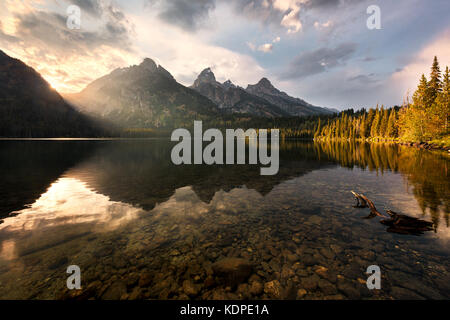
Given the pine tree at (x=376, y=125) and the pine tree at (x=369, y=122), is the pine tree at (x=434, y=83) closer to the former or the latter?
the pine tree at (x=376, y=125)

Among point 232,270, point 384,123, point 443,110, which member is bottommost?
point 232,270

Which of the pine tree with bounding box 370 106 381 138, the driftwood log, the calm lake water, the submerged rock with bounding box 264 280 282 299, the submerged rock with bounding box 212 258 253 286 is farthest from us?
the pine tree with bounding box 370 106 381 138

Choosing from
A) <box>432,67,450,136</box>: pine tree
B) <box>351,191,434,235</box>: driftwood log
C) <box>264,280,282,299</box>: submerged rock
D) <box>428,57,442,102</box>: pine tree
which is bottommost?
<box>264,280,282,299</box>: submerged rock

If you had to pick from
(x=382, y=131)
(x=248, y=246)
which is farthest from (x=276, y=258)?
(x=382, y=131)

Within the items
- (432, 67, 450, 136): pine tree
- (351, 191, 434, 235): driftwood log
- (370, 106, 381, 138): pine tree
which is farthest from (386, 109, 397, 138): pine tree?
(351, 191, 434, 235): driftwood log

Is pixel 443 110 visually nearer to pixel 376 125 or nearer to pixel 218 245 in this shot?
pixel 376 125

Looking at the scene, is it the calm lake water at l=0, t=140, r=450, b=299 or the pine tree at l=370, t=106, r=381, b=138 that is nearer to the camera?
the calm lake water at l=0, t=140, r=450, b=299

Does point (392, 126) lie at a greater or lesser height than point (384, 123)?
lesser

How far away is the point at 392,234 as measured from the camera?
10.8 metres

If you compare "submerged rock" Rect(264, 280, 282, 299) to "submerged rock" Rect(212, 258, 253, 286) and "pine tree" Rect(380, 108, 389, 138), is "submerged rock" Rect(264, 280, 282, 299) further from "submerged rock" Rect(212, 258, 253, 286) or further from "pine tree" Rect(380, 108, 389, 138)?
"pine tree" Rect(380, 108, 389, 138)

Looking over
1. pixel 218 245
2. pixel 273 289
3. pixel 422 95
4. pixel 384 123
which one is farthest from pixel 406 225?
pixel 384 123

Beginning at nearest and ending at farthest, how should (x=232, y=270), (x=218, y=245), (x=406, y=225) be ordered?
1. (x=232, y=270)
2. (x=218, y=245)
3. (x=406, y=225)

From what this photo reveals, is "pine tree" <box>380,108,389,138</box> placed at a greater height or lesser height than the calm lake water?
greater
